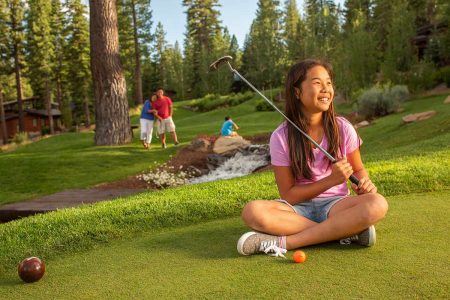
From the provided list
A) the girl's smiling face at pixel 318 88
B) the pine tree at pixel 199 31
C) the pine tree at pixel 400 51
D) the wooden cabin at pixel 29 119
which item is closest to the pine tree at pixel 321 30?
the pine tree at pixel 400 51

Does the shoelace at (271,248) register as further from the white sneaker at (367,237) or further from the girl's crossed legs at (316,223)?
the white sneaker at (367,237)

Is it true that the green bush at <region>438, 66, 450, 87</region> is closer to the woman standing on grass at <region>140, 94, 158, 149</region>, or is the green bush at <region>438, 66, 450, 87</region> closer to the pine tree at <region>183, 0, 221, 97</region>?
the woman standing on grass at <region>140, 94, 158, 149</region>

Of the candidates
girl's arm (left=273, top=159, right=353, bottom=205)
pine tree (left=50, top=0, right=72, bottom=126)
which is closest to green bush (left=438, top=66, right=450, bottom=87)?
girl's arm (left=273, top=159, right=353, bottom=205)

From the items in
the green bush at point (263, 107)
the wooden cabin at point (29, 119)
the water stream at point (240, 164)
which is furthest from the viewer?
the wooden cabin at point (29, 119)

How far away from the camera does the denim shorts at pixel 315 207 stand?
11.9 feet

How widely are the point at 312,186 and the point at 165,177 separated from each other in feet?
25.6

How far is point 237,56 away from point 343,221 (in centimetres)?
7315

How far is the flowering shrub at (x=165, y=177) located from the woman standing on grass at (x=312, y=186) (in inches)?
285

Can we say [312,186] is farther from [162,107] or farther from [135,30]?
[135,30]

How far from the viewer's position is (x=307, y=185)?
350 centimetres

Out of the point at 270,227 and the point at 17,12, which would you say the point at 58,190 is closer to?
the point at 270,227

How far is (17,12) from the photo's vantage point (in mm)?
40031

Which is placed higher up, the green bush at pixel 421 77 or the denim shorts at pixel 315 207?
the green bush at pixel 421 77

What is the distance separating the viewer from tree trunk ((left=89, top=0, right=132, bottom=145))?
1428 cm
